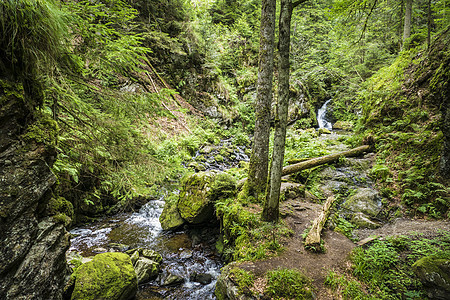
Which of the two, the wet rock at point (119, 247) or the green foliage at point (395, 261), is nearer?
the green foliage at point (395, 261)

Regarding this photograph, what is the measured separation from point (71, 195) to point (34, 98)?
15.3ft

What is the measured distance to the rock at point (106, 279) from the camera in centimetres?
358

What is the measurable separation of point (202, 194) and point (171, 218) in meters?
1.73

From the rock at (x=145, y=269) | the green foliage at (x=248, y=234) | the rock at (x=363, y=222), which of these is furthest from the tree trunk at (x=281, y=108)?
the rock at (x=145, y=269)

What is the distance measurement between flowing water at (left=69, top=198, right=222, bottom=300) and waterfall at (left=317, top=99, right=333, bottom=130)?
63.4 ft

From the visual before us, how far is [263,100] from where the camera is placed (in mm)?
5898

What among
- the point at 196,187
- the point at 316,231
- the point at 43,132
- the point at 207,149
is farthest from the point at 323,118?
the point at 43,132

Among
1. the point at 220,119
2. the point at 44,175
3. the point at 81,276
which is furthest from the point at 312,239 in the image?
the point at 220,119

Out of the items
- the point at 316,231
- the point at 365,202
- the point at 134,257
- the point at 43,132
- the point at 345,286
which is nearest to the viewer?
the point at 43,132

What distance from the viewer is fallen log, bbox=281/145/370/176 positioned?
8.36 m

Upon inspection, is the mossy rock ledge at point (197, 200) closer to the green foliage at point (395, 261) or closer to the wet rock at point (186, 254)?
the wet rock at point (186, 254)

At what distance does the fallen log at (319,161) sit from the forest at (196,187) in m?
0.07

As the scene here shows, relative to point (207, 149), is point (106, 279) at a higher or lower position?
lower

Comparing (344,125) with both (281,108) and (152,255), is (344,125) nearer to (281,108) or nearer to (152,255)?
(281,108)
